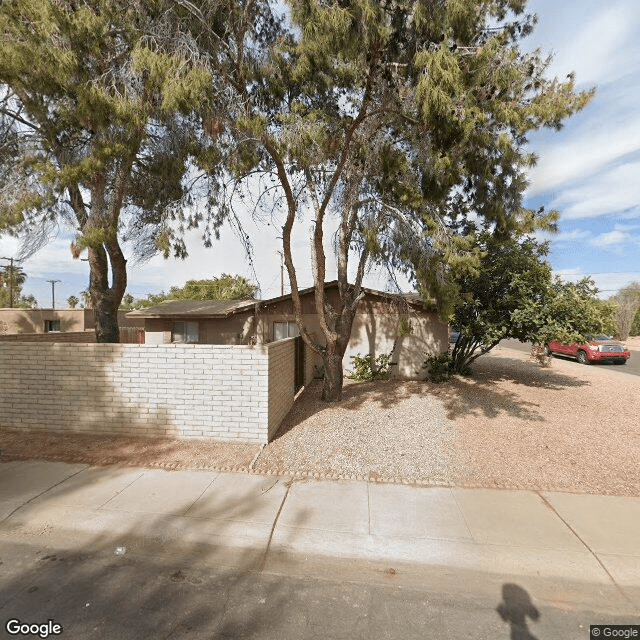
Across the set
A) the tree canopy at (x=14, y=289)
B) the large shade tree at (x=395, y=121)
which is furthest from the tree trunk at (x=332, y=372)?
the tree canopy at (x=14, y=289)

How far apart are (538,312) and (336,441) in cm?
727

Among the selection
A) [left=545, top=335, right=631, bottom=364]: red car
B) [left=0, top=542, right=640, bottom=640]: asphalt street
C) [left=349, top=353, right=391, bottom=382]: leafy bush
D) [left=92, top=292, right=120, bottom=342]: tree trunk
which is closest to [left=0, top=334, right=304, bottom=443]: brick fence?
[left=0, top=542, right=640, bottom=640]: asphalt street

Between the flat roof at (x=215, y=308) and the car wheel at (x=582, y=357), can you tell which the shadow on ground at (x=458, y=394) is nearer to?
the flat roof at (x=215, y=308)

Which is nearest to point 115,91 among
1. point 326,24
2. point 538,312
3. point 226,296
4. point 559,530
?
point 326,24

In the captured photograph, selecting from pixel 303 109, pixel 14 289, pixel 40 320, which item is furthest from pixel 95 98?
pixel 14 289

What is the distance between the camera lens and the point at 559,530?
4.38 metres

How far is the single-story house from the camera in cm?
1412

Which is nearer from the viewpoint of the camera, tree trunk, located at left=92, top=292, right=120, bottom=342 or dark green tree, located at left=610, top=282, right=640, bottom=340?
tree trunk, located at left=92, top=292, right=120, bottom=342

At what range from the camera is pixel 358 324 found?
14.8 metres

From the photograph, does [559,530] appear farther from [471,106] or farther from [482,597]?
[471,106]

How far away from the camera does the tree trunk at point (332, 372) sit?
9633 millimetres

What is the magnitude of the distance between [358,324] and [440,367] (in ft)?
11.6

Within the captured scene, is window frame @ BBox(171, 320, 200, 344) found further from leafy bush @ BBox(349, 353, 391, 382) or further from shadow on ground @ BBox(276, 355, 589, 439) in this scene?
leafy bush @ BBox(349, 353, 391, 382)

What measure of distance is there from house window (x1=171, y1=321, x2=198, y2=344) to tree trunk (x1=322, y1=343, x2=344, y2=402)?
29.3ft
